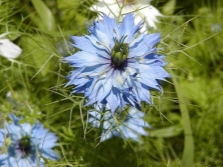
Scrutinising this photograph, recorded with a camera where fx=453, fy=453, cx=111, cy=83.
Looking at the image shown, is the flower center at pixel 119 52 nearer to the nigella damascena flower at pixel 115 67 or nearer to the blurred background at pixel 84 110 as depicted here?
the nigella damascena flower at pixel 115 67

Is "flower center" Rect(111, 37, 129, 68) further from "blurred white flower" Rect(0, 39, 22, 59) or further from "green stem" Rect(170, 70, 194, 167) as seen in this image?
"blurred white flower" Rect(0, 39, 22, 59)

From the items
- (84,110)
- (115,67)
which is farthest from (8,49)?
Answer: (115,67)

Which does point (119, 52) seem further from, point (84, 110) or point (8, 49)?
point (8, 49)

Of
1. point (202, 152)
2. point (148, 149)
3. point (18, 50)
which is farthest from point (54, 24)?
point (202, 152)

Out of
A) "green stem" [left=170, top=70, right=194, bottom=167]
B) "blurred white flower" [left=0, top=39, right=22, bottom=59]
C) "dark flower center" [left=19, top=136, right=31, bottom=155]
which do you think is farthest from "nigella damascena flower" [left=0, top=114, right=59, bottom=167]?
"green stem" [left=170, top=70, right=194, bottom=167]

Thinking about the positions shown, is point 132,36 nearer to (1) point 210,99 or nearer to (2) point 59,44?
(2) point 59,44

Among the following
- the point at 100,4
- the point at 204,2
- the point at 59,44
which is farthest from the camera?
the point at 204,2

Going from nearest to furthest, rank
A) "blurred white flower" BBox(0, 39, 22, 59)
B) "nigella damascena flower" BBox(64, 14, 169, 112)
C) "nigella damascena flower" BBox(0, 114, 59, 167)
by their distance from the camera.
Answer: "nigella damascena flower" BBox(64, 14, 169, 112), "nigella damascena flower" BBox(0, 114, 59, 167), "blurred white flower" BBox(0, 39, 22, 59)
